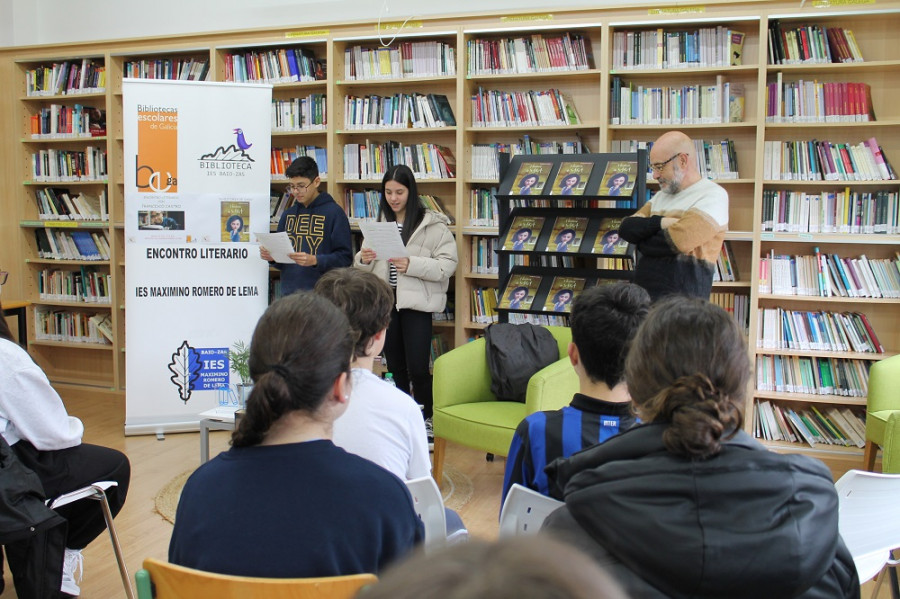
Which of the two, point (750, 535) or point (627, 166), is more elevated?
point (627, 166)

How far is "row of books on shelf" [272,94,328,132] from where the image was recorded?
5.32 meters

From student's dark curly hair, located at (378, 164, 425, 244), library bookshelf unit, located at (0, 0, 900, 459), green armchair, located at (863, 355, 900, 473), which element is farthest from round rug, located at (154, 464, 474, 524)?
green armchair, located at (863, 355, 900, 473)

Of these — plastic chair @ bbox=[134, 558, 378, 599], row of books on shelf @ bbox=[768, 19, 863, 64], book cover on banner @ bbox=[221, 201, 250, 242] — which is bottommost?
plastic chair @ bbox=[134, 558, 378, 599]

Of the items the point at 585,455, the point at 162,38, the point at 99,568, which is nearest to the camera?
the point at 585,455

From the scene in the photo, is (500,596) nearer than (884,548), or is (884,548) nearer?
(500,596)

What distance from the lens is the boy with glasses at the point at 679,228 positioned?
3.59m

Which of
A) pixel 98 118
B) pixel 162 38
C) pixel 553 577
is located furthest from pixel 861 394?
pixel 98 118

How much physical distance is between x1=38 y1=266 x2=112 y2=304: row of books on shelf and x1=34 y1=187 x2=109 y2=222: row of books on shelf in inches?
16.3

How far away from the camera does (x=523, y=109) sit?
16.1 ft

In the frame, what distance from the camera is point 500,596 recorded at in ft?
1.28

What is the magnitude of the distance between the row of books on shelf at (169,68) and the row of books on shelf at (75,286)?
1.54 metres

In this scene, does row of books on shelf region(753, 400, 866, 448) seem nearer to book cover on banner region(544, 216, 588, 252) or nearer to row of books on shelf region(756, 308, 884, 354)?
row of books on shelf region(756, 308, 884, 354)

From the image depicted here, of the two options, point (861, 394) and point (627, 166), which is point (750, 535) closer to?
point (627, 166)

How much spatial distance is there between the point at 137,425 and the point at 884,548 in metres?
4.15
